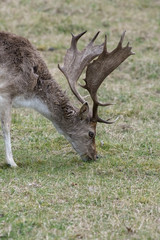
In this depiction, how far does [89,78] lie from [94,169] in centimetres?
147

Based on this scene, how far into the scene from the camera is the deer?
767cm

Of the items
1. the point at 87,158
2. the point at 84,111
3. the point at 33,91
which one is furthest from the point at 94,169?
the point at 33,91

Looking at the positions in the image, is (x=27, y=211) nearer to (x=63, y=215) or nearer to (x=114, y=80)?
(x=63, y=215)

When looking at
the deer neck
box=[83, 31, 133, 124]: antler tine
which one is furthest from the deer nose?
box=[83, 31, 133, 124]: antler tine

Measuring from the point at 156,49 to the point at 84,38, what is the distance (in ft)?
7.85

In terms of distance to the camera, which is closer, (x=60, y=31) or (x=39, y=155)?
(x=39, y=155)

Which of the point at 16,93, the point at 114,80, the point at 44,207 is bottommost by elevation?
the point at 114,80

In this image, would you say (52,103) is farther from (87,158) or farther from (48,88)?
(87,158)

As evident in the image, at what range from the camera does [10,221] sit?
5.58 metres

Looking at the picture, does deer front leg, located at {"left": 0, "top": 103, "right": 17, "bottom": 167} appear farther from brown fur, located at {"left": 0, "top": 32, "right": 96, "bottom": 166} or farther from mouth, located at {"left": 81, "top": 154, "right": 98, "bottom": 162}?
mouth, located at {"left": 81, "top": 154, "right": 98, "bottom": 162}

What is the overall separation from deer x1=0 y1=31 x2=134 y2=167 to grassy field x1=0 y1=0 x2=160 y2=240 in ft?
1.48

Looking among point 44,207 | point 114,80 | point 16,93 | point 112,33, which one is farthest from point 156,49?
point 44,207

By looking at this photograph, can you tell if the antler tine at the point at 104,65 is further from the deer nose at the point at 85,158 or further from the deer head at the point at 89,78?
the deer nose at the point at 85,158

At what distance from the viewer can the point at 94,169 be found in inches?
305
